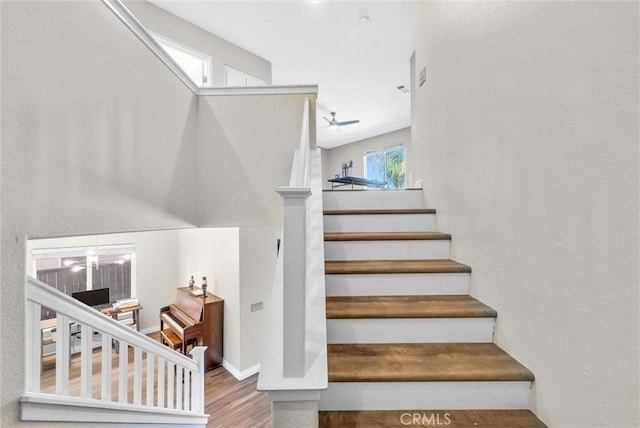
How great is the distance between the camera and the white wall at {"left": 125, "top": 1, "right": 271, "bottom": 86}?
10.5 ft

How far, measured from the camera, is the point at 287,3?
3.25 meters

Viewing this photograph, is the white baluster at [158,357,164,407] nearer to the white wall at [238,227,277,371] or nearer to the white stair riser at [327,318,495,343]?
the white stair riser at [327,318,495,343]

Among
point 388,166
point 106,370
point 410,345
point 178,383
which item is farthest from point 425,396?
point 388,166

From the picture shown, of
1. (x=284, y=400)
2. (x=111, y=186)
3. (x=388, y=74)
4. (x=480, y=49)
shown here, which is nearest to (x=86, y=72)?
(x=111, y=186)

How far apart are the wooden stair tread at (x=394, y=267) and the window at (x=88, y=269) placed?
19.8ft

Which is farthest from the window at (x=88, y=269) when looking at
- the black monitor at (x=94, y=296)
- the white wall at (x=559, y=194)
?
the white wall at (x=559, y=194)

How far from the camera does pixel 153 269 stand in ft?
20.5

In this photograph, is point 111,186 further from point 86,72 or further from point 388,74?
point 388,74

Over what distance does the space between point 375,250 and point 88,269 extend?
21.0 feet

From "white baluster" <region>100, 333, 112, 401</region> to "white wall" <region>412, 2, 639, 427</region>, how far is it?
2.09m

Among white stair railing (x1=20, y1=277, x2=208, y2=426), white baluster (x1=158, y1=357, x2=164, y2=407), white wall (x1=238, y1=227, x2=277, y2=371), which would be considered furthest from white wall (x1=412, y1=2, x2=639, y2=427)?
white wall (x1=238, y1=227, x2=277, y2=371)

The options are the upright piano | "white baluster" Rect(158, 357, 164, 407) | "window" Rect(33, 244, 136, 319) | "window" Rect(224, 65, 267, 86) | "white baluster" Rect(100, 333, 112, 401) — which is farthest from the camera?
"window" Rect(33, 244, 136, 319)

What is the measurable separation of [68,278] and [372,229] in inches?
254

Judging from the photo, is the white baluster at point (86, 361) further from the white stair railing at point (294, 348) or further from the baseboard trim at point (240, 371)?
the baseboard trim at point (240, 371)
